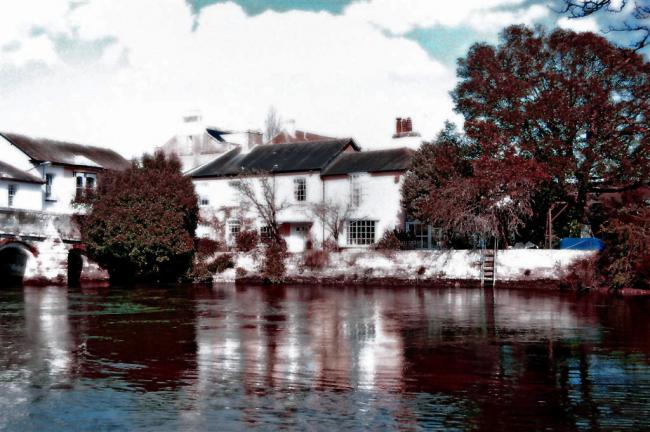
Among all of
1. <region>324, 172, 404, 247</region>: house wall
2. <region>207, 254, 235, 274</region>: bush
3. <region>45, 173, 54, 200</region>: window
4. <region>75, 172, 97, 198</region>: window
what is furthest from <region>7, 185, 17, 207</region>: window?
<region>324, 172, 404, 247</region>: house wall

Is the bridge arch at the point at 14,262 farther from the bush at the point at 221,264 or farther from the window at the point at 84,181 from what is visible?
the bush at the point at 221,264

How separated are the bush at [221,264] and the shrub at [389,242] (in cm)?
855

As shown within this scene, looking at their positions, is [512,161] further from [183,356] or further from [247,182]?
[183,356]

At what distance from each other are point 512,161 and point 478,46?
677cm

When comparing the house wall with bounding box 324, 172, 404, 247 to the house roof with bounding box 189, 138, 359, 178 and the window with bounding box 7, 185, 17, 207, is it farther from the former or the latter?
the window with bounding box 7, 185, 17, 207

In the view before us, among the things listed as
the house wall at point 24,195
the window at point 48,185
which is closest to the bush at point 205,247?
the house wall at point 24,195

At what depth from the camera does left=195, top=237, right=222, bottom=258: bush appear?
45.9 metres

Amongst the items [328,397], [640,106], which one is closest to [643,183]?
[640,106]

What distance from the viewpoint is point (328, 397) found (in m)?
12.9

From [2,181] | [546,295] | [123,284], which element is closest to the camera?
[546,295]

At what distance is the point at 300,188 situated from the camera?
51594 mm

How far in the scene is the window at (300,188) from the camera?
169 feet

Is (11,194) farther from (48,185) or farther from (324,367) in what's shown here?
(324,367)

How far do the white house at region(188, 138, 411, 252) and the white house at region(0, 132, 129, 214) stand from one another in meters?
7.52
